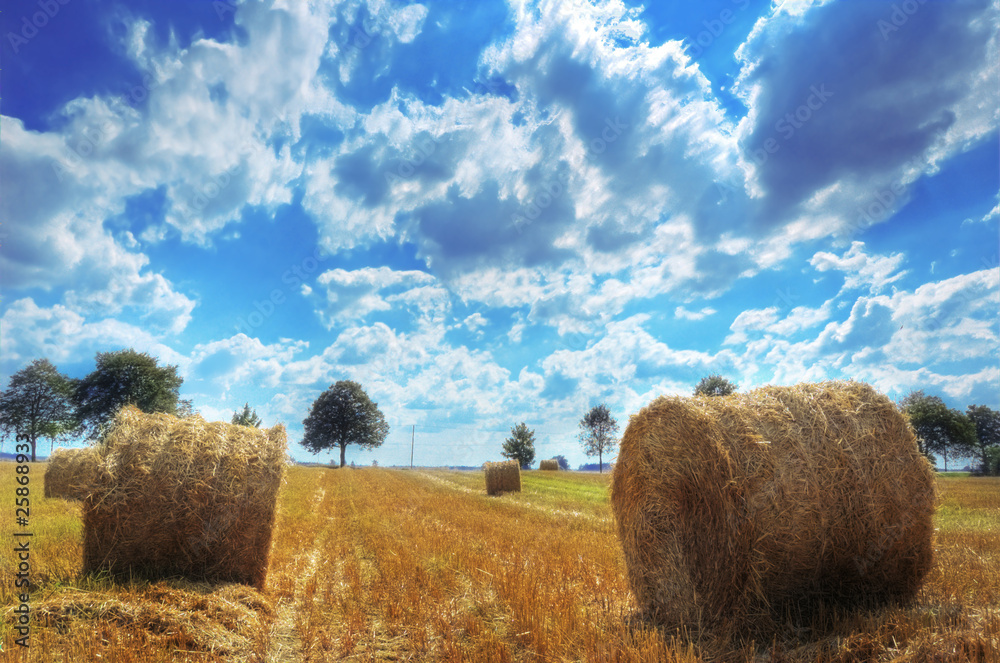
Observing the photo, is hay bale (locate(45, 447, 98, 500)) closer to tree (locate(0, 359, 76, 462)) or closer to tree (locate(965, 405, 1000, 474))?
tree (locate(0, 359, 76, 462))

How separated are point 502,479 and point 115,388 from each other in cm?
3189

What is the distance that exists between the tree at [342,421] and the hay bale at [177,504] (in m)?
67.3

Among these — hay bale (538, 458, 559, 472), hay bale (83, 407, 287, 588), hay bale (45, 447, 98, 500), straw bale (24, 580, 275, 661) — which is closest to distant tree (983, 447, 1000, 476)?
hay bale (538, 458, 559, 472)

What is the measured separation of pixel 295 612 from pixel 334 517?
30.4 feet

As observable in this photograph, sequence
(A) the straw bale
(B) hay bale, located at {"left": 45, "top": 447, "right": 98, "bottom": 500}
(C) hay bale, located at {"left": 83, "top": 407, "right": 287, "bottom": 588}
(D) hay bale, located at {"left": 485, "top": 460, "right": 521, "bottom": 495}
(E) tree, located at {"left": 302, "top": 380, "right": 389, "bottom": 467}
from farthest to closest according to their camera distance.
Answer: (E) tree, located at {"left": 302, "top": 380, "right": 389, "bottom": 467} → (D) hay bale, located at {"left": 485, "top": 460, "right": 521, "bottom": 495} → (B) hay bale, located at {"left": 45, "top": 447, "right": 98, "bottom": 500} → (C) hay bale, located at {"left": 83, "top": 407, "right": 287, "bottom": 588} → (A) the straw bale

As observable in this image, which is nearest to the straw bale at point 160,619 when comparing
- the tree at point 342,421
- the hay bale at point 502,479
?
the hay bale at point 502,479

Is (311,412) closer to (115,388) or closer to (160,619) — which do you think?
(115,388)

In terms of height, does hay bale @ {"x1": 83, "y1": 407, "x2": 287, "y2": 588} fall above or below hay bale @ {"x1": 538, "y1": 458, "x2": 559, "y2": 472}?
above

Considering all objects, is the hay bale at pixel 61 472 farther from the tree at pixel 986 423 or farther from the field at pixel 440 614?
the tree at pixel 986 423

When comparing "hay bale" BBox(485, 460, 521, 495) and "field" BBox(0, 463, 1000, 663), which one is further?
"hay bale" BBox(485, 460, 521, 495)

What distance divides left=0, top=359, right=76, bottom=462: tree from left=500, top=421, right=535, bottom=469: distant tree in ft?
173

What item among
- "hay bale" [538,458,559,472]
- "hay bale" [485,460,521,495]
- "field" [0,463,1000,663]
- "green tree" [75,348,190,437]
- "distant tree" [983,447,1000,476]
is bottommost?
"distant tree" [983,447,1000,476]

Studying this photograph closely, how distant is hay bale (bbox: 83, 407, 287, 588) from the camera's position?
7.07 m

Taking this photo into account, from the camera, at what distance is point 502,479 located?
27141mm
